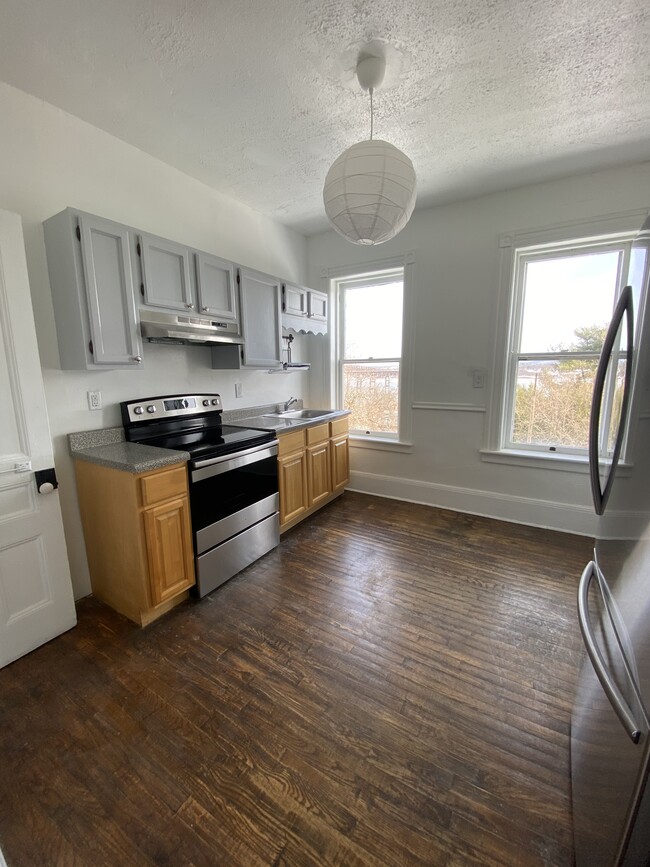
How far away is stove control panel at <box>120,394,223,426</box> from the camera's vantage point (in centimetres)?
228

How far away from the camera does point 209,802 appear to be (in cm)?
116

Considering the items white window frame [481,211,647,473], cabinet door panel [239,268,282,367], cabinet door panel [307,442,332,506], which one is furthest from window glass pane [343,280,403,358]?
cabinet door panel [307,442,332,506]

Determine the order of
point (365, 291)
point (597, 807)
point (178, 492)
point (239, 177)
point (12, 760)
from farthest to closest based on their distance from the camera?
point (365, 291) < point (239, 177) < point (178, 492) < point (12, 760) < point (597, 807)

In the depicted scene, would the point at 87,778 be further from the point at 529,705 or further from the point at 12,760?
the point at 529,705

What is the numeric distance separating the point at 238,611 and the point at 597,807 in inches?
67.0

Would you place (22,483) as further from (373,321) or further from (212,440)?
(373,321)

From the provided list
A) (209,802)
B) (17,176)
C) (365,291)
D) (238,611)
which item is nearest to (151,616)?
(238,611)

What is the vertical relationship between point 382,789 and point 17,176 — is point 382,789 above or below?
below

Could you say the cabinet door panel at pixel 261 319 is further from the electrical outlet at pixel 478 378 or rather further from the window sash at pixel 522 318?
the window sash at pixel 522 318

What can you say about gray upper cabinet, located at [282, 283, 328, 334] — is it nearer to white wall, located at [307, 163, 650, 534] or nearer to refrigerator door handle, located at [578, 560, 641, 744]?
white wall, located at [307, 163, 650, 534]

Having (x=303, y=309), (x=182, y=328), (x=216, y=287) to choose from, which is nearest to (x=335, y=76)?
(x=216, y=287)

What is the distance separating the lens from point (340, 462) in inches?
144

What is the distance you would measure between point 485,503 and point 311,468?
1661 mm

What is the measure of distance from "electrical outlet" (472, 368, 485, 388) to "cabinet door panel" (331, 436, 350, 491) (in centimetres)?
135
